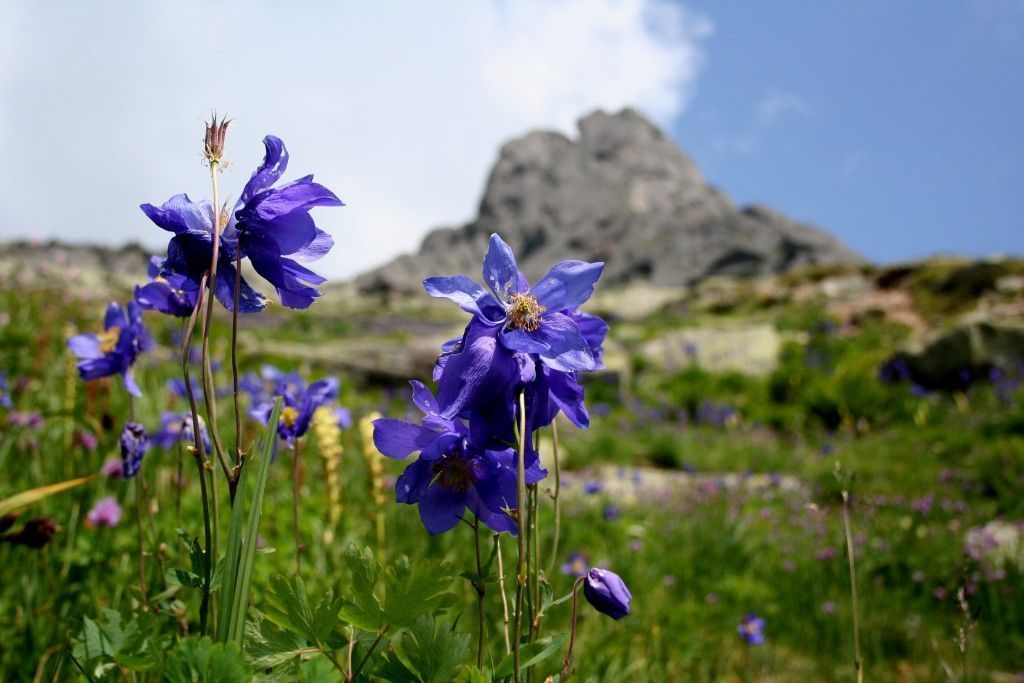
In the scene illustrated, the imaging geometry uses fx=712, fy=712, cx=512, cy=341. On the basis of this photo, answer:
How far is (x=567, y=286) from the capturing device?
95 cm

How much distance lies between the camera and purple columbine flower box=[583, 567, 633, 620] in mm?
996

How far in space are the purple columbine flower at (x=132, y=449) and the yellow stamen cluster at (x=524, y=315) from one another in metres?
0.92

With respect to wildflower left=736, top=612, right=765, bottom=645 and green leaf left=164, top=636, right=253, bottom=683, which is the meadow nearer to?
green leaf left=164, top=636, right=253, bottom=683

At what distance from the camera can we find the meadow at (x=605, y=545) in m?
1.02

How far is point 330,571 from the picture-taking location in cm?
262

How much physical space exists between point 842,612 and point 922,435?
12.2 feet

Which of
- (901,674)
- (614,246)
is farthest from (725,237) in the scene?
(901,674)

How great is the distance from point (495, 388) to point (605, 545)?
128 inches

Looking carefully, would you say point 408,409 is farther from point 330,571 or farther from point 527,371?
point 527,371

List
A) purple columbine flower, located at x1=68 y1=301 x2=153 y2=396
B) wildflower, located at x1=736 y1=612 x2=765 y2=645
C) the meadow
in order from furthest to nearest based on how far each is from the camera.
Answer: wildflower, located at x1=736 y1=612 x2=765 y2=645, purple columbine flower, located at x1=68 y1=301 x2=153 y2=396, the meadow

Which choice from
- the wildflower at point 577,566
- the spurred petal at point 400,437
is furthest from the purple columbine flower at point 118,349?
the wildflower at point 577,566

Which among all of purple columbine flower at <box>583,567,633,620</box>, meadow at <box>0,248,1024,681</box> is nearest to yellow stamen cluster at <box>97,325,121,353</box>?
meadow at <box>0,248,1024,681</box>

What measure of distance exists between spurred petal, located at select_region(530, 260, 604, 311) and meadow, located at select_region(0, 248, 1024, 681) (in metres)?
0.37

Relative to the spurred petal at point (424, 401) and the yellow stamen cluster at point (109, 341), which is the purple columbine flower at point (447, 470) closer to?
the spurred petal at point (424, 401)
